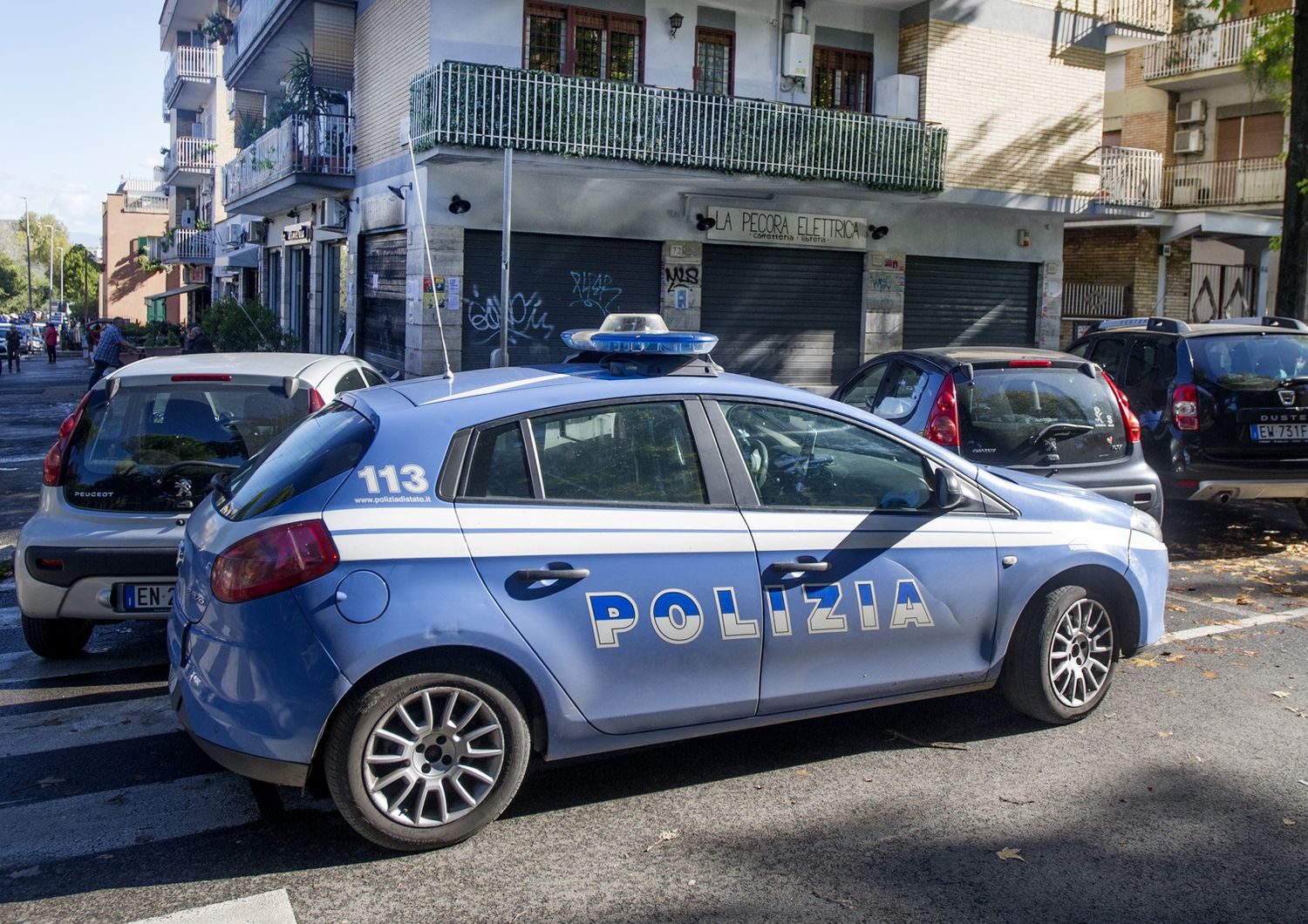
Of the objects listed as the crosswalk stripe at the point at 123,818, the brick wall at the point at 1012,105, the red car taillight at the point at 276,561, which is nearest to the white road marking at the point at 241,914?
the crosswalk stripe at the point at 123,818

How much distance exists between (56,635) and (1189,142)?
97.2 ft

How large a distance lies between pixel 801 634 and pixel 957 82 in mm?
20187

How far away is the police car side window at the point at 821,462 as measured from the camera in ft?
15.3

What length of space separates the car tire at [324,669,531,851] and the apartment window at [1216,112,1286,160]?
29680 millimetres

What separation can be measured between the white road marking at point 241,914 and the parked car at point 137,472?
2.39 m

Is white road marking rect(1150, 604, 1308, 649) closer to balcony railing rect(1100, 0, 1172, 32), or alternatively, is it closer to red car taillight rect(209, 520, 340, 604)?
red car taillight rect(209, 520, 340, 604)

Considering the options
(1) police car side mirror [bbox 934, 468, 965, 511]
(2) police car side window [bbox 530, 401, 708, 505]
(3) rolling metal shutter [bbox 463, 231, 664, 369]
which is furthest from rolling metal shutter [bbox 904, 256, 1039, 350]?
(2) police car side window [bbox 530, 401, 708, 505]

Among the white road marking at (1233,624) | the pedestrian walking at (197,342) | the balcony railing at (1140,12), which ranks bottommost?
the white road marking at (1233,624)

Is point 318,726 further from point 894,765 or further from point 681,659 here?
point 894,765

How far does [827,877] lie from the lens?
3869mm

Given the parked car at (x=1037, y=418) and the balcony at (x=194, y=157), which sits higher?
the balcony at (x=194, y=157)

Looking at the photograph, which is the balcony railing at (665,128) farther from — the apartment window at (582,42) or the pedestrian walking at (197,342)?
the pedestrian walking at (197,342)

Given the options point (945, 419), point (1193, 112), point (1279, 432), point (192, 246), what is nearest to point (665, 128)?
point (1279, 432)

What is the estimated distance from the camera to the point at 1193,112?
2919 cm
